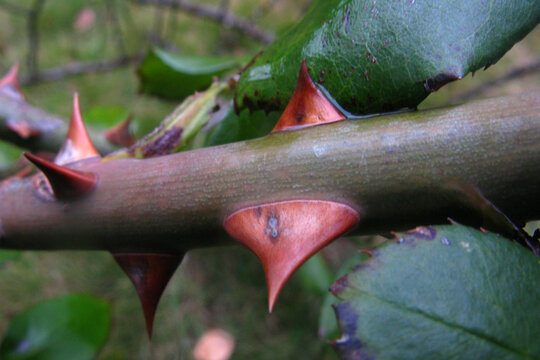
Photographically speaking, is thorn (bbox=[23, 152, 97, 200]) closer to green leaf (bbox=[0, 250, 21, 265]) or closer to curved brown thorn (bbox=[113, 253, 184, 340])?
curved brown thorn (bbox=[113, 253, 184, 340])

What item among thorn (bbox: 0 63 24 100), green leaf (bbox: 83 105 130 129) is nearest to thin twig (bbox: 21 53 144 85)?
green leaf (bbox: 83 105 130 129)

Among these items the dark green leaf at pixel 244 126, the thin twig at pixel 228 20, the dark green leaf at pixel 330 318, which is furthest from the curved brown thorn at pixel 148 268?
the thin twig at pixel 228 20

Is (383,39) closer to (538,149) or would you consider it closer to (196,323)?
(538,149)

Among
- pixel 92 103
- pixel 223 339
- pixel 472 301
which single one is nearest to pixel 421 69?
pixel 472 301

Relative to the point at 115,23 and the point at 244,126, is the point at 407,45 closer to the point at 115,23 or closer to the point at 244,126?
the point at 244,126

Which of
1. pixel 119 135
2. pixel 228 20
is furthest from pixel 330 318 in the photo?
pixel 228 20

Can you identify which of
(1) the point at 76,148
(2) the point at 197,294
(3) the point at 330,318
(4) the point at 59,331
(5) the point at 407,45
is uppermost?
(5) the point at 407,45

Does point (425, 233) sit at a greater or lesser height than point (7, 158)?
greater

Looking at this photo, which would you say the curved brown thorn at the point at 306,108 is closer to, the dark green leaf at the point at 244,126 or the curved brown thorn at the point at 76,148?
the dark green leaf at the point at 244,126
